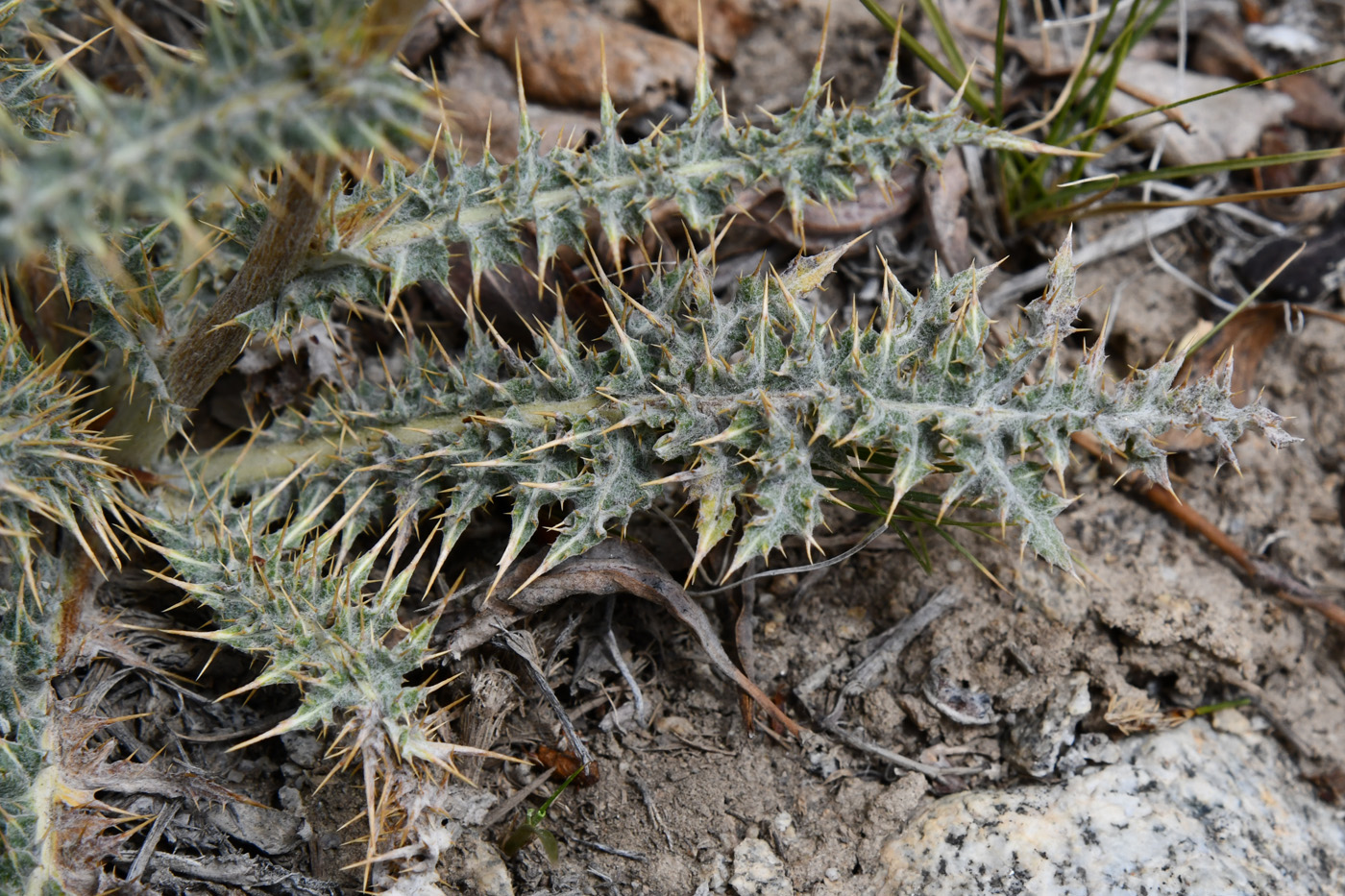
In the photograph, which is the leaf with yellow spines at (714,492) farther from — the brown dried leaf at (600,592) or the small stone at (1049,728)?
the small stone at (1049,728)

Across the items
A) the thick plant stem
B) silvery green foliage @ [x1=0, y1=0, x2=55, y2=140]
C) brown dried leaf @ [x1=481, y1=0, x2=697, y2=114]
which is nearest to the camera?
the thick plant stem

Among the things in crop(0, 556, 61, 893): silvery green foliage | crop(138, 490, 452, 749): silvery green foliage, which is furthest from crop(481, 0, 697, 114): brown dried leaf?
crop(0, 556, 61, 893): silvery green foliage

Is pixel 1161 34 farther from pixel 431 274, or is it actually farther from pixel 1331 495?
pixel 431 274

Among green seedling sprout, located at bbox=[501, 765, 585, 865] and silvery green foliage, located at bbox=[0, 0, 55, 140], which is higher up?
silvery green foliage, located at bbox=[0, 0, 55, 140]

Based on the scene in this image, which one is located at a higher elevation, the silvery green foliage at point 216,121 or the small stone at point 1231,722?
the silvery green foliage at point 216,121

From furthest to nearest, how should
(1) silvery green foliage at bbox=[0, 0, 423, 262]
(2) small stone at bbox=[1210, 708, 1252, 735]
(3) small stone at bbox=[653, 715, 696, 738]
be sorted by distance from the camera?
(2) small stone at bbox=[1210, 708, 1252, 735], (3) small stone at bbox=[653, 715, 696, 738], (1) silvery green foliage at bbox=[0, 0, 423, 262]

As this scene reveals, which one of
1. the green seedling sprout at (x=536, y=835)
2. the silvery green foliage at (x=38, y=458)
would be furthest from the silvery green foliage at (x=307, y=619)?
the green seedling sprout at (x=536, y=835)

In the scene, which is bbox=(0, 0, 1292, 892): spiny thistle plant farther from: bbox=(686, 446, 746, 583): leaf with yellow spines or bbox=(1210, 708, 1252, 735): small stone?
bbox=(1210, 708, 1252, 735): small stone

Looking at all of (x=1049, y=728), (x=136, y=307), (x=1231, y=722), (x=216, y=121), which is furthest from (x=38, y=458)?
(x=1231, y=722)
